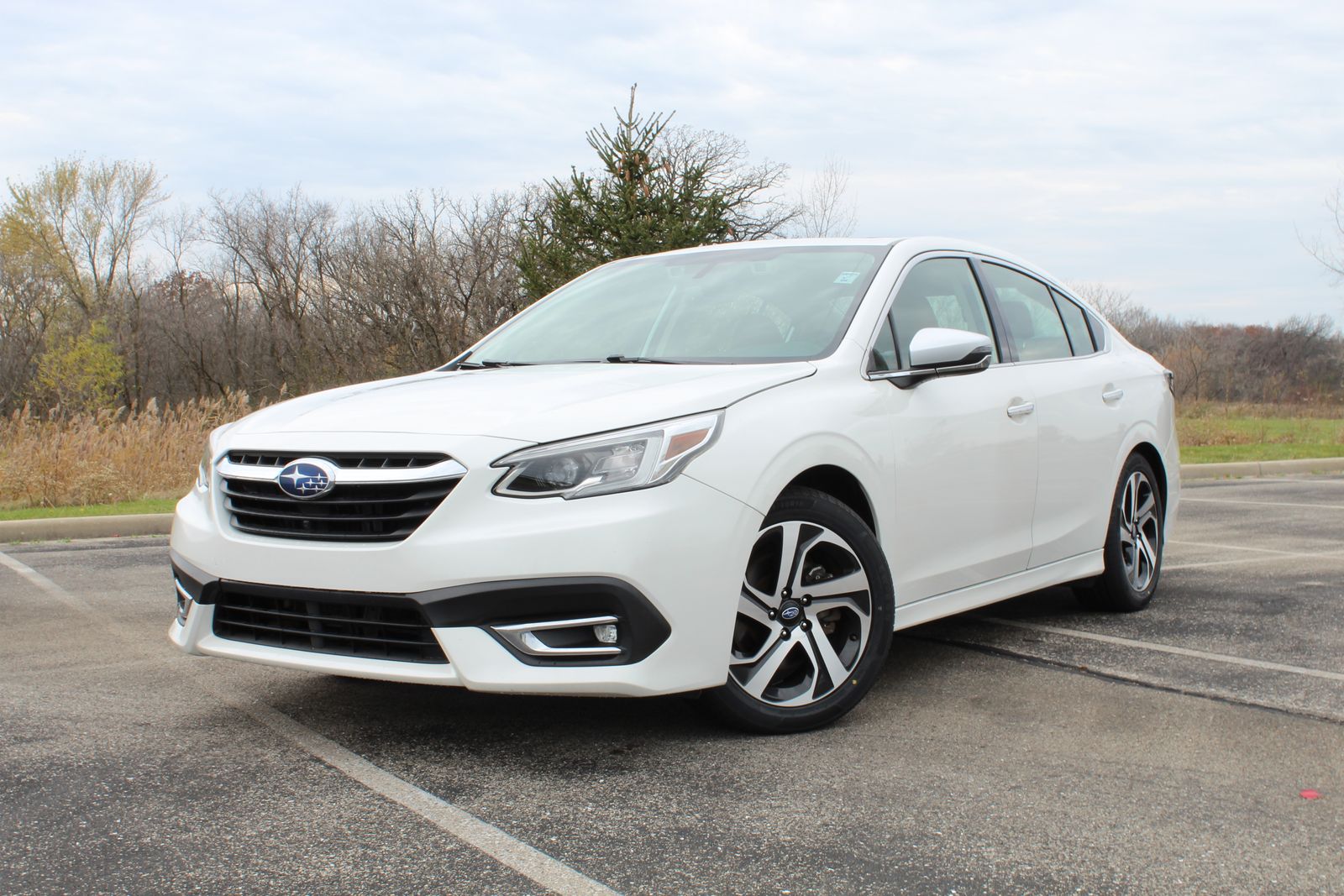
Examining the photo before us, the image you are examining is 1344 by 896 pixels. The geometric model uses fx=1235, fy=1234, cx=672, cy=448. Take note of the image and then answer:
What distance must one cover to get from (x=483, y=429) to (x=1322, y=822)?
2.37m

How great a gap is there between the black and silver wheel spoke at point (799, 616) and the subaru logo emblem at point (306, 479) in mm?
1229

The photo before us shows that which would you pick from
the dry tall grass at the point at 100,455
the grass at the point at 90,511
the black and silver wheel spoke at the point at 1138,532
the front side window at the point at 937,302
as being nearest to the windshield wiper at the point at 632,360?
the front side window at the point at 937,302

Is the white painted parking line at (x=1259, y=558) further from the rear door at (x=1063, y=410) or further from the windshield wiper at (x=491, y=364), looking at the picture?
the windshield wiper at (x=491, y=364)

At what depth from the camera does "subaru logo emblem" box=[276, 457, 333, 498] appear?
3.43 meters

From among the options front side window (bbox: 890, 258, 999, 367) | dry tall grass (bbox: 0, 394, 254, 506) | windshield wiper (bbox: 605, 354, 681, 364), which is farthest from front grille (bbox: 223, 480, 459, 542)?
dry tall grass (bbox: 0, 394, 254, 506)

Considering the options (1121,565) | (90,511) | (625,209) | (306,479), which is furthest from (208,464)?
(625,209)

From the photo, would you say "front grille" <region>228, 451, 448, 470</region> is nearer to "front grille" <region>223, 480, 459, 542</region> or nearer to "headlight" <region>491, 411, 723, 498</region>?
"front grille" <region>223, 480, 459, 542</region>

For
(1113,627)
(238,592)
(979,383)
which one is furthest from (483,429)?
(1113,627)

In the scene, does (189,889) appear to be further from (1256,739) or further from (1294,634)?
(1294,634)

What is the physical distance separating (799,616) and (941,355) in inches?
42.0

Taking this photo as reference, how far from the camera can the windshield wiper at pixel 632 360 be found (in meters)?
4.25

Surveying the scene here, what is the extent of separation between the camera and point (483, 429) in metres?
3.42

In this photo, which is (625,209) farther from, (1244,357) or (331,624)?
(1244,357)

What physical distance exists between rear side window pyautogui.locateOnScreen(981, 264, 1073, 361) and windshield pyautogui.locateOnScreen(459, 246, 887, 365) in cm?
80
